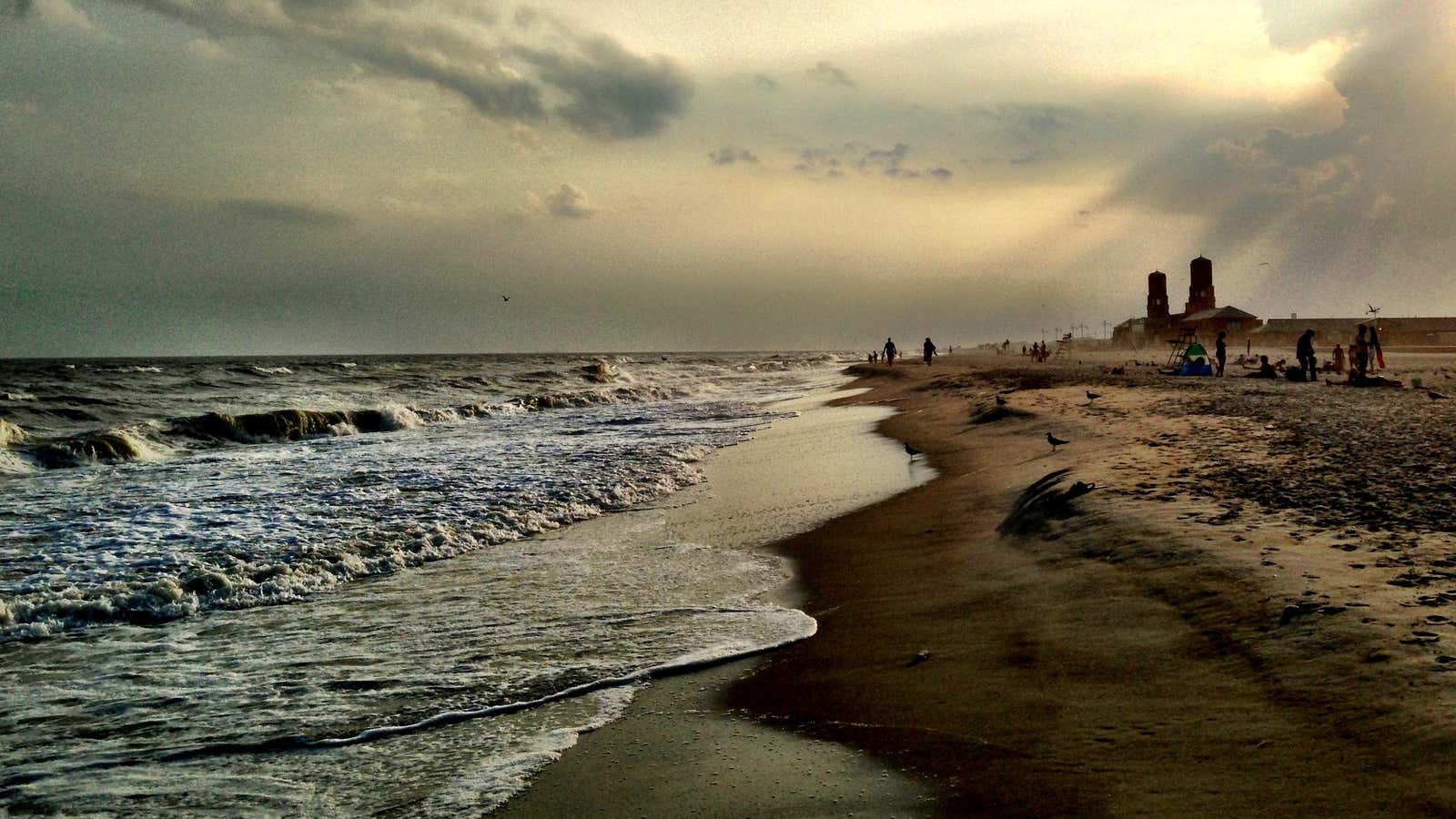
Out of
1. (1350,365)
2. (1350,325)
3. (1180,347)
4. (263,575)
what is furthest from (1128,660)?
(1350,325)

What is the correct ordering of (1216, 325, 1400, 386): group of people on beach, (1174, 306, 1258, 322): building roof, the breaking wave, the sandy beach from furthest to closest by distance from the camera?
(1174, 306, 1258, 322): building roof < (1216, 325, 1400, 386): group of people on beach < the breaking wave < the sandy beach

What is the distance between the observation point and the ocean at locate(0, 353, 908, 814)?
4.27m

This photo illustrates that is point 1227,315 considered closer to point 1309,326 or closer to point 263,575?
point 1309,326

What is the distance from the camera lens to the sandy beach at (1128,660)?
3.44 m

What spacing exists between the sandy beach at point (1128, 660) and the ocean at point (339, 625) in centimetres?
65

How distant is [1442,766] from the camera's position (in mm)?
3100

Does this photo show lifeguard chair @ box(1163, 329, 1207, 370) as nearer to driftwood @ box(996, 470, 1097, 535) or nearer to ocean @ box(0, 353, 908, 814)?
ocean @ box(0, 353, 908, 814)

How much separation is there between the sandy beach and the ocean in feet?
2.13

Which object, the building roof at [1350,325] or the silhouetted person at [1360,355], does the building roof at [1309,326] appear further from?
the silhouetted person at [1360,355]

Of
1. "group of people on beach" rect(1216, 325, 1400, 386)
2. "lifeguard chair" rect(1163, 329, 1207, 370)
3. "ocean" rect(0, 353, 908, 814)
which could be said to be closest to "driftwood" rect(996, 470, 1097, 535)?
"ocean" rect(0, 353, 908, 814)

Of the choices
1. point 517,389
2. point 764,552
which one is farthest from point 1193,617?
point 517,389

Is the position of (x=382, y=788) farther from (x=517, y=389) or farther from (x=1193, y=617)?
(x=517, y=389)

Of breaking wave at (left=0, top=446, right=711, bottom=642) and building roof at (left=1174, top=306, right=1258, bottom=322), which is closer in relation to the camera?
breaking wave at (left=0, top=446, right=711, bottom=642)

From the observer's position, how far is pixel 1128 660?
4.73 meters
